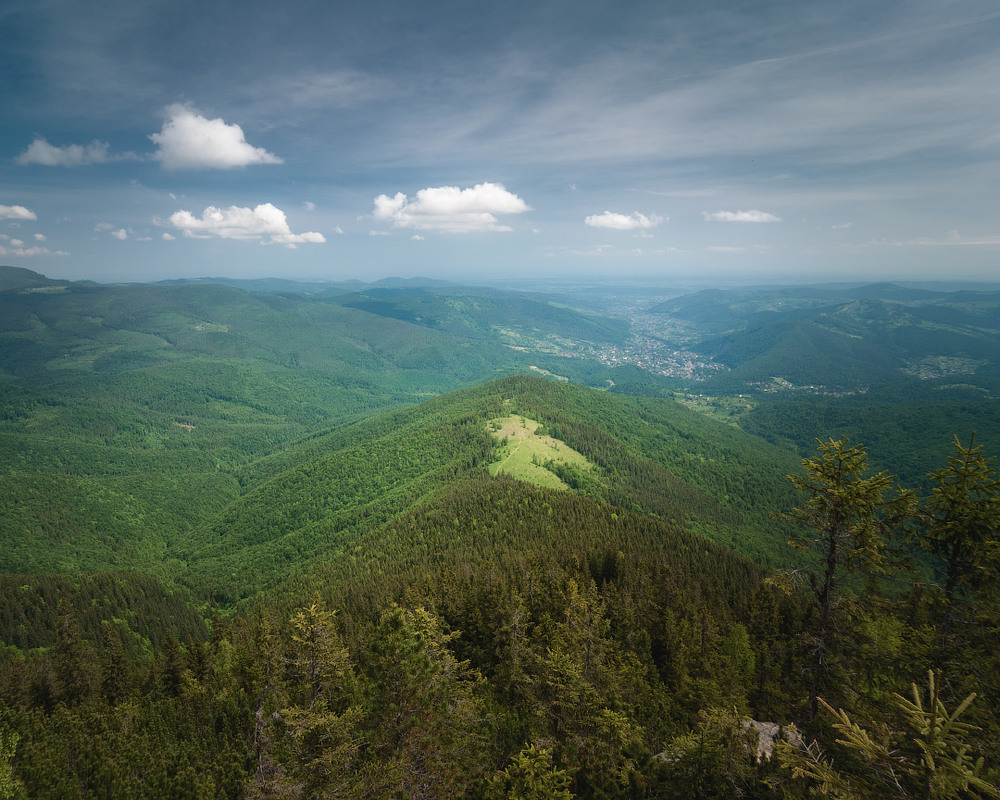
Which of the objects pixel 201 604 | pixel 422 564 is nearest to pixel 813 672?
pixel 422 564

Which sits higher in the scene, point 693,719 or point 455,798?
point 455,798

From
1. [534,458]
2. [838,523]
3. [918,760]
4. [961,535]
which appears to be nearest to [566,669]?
[838,523]

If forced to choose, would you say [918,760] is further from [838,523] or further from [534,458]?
[534,458]

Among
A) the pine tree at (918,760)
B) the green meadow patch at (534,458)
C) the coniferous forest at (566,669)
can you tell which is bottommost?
the green meadow patch at (534,458)

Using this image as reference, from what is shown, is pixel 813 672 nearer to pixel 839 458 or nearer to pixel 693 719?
pixel 839 458

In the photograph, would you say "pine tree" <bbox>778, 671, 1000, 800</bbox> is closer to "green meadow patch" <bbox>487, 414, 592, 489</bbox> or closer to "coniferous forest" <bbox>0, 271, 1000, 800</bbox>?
"coniferous forest" <bbox>0, 271, 1000, 800</bbox>

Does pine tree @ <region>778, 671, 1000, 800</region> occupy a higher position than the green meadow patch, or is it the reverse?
pine tree @ <region>778, 671, 1000, 800</region>

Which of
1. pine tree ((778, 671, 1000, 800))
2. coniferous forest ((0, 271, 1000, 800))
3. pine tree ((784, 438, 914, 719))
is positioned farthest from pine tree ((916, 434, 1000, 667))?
pine tree ((778, 671, 1000, 800))

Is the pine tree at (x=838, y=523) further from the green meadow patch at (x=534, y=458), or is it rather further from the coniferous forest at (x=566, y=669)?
the green meadow patch at (x=534, y=458)

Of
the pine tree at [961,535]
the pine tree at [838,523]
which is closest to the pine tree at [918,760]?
the pine tree at [961,535]
